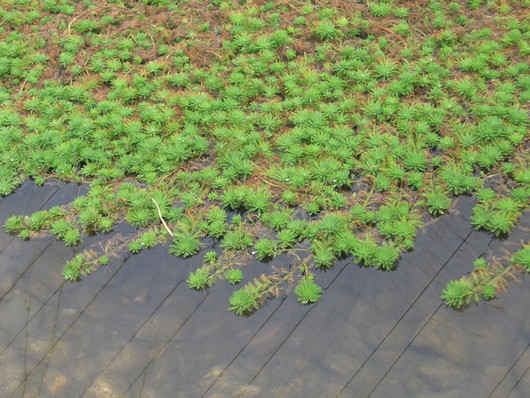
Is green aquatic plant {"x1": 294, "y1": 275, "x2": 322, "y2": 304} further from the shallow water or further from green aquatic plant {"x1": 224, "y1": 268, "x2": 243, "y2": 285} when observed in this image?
green aquatic plant {"x1": 224, "y1": 268, "x2": 243, "y2": 285}

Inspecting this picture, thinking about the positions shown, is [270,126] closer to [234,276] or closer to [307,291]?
[234,276]

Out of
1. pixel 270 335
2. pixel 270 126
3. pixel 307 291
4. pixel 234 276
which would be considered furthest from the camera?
pixel 270 126

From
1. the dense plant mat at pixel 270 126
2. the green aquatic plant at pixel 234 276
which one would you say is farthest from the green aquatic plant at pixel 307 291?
the green aquatic plant at pixel 234 276

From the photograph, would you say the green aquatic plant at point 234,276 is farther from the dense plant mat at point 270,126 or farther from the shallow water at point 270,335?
the shallow water at point 270,335

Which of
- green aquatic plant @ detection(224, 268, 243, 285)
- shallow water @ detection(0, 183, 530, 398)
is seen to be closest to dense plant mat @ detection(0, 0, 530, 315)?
green aquatic plant @ detection(224, 268, 243, 285)

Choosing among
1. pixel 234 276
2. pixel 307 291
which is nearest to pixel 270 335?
pixel 307 291

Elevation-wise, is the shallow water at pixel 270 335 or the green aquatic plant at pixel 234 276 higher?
the green aquatic plant at pixel 234 276
